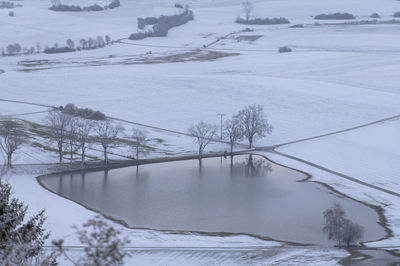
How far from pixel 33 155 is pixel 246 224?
43.1 feet

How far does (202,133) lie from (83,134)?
6.30 meters

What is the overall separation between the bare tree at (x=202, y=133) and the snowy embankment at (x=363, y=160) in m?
3.53

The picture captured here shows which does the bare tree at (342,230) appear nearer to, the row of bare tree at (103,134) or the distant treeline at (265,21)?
the row of bare tree at (103,134)

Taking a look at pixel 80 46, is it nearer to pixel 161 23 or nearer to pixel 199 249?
pixel 161 23

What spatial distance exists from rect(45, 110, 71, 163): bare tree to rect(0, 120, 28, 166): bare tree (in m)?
1.50

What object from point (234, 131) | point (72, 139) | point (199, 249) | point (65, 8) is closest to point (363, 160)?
point (234, 131)

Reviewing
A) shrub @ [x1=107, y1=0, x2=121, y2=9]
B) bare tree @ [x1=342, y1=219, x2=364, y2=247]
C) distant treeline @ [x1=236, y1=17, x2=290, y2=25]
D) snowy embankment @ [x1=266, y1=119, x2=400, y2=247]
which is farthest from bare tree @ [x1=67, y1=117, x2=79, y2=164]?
shrub @ [x1=107, y1=0, x2=121, y2=9]

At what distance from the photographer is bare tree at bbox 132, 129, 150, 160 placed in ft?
103

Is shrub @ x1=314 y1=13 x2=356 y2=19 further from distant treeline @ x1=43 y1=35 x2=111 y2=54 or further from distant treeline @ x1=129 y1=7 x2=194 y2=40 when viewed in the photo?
distant treeline @ x1=43 y1=35 x2=111 y2=54

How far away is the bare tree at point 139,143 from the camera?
3136 centimetres

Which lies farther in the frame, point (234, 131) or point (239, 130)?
point (239, 130)

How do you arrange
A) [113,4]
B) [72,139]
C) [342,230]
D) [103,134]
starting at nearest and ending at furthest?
[342,230] < [72,139] < [103,134] < [113,4]

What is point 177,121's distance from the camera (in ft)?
126

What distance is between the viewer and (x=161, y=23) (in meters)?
88.2
